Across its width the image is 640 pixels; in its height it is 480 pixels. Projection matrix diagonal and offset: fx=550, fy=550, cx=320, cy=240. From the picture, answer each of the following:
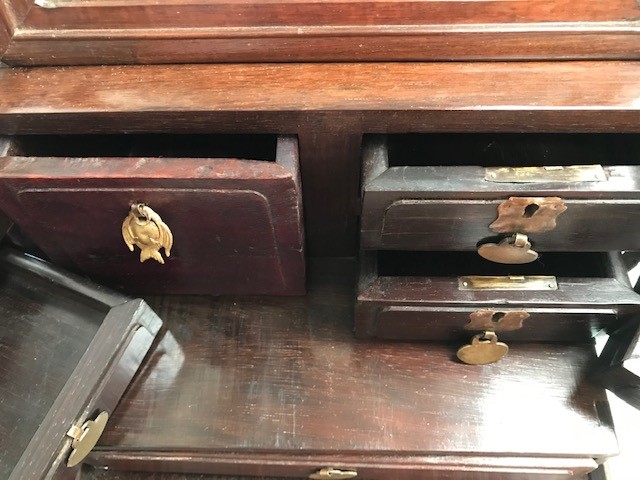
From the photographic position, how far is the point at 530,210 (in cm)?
56

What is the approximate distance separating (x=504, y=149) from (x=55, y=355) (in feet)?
2.12

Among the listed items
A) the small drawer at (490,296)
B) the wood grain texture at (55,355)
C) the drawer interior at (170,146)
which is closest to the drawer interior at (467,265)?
the small drawer at (490,296)

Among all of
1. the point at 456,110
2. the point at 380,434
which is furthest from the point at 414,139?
the point at 380,434

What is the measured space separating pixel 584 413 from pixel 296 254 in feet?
1.44

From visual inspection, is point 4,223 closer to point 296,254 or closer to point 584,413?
point 296,254

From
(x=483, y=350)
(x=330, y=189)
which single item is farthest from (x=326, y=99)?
(x=483, y=350)

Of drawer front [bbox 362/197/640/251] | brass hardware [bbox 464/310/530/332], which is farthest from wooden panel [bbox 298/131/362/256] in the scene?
brass hardware [bbox 464/310/530/332]

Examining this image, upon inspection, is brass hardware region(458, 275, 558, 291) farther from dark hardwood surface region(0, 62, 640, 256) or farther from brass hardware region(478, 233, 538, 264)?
dark hardwood surface region(0, 62, 640, 256)

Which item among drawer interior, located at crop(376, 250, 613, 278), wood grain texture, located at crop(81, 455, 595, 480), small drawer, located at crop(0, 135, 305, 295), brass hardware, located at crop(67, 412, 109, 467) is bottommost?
brass hardware, located at crop(67, 412, 109, 467)

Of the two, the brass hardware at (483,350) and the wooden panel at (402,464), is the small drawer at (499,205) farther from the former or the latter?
the wooden panel at (402,464)

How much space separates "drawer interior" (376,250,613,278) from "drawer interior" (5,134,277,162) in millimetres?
213

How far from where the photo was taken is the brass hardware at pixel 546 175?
0.53m

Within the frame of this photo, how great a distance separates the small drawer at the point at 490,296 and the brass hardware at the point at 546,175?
0.17 meters

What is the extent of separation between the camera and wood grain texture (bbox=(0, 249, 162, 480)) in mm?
607
